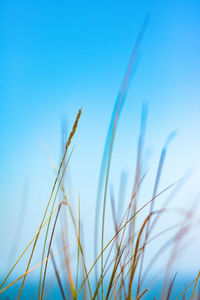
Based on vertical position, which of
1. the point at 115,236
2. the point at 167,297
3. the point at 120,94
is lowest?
the point at 167,297

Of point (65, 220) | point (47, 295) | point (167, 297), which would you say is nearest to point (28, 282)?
point (47, 295)

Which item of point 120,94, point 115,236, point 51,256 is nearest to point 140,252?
point 115,236

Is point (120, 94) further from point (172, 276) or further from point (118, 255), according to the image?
point (172, 276)

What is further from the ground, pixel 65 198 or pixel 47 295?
pixel 65 198

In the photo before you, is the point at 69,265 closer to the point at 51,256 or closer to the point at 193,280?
the point at 51,256

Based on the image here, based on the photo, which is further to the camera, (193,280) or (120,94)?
(193,280)

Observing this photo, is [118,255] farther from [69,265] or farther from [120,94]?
[120,94]

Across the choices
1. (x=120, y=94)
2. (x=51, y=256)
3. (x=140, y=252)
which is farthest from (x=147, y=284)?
(x=120, y=94)

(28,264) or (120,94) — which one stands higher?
(120,94)
